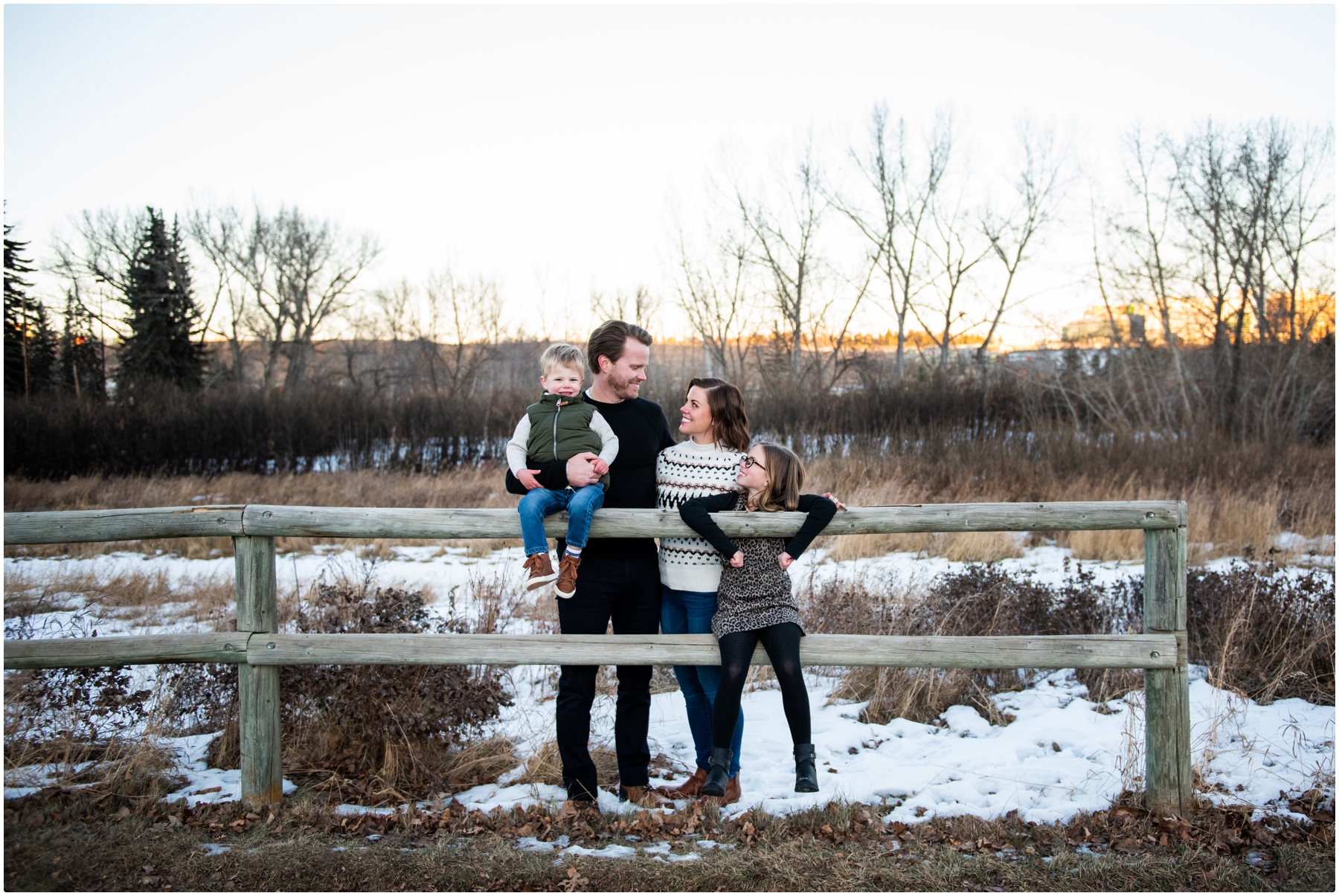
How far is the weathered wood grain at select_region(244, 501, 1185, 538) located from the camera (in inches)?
133

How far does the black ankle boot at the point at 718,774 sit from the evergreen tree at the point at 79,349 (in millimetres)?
39672

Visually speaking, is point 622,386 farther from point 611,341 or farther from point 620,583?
point 620,583

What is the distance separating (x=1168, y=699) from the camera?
3457 millimetres

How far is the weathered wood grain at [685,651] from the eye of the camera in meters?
3.37

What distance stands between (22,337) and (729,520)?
3329 centimetres

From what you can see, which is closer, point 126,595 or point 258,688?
point 258,688

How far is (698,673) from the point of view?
3592mm

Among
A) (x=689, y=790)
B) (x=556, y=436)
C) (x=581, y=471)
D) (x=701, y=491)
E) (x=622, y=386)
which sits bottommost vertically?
(x=689, y=790)

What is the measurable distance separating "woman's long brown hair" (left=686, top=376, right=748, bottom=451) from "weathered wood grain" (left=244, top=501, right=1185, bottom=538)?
32cm

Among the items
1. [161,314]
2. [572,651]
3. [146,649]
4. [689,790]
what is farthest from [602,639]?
[161,314]

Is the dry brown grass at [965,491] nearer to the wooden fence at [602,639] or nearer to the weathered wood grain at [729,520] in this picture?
the wooden fence at [602,639]

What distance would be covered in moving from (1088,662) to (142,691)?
14.9 feet

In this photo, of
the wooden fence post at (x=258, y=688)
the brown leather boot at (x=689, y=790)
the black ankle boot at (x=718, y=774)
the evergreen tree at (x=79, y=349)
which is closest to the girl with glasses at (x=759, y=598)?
the black ankle boot at (x=718, y=774)

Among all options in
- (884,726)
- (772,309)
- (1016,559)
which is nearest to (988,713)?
(884,726)
